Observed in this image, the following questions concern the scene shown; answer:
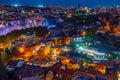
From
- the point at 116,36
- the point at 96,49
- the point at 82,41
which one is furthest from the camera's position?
the point at 116,36

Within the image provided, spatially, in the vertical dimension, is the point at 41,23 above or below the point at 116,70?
above

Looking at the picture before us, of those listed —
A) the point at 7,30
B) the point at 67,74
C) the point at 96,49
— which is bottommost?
the point at 67,74

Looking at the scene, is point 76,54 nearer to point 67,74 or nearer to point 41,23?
point 67,74

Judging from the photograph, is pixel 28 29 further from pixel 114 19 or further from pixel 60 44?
pixel 114 19

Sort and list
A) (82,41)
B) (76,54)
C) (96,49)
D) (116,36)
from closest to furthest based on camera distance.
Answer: (76,54)
(96,49)
(82,41)
(116,36)

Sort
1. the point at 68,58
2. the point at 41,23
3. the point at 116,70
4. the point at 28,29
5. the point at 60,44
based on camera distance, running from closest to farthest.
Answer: the point at 116,70
the point at 68,58
the point at 60,44
the point at 28,29
the point at 41,23

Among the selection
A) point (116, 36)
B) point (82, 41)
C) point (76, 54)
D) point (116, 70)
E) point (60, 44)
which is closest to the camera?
point (116, 70)

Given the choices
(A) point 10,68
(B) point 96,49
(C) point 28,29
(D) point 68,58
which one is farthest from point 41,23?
(A) point 10,68

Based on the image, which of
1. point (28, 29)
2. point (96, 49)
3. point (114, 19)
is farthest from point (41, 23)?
point (96, 49)

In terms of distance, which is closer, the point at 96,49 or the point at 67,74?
the point at 67,74
